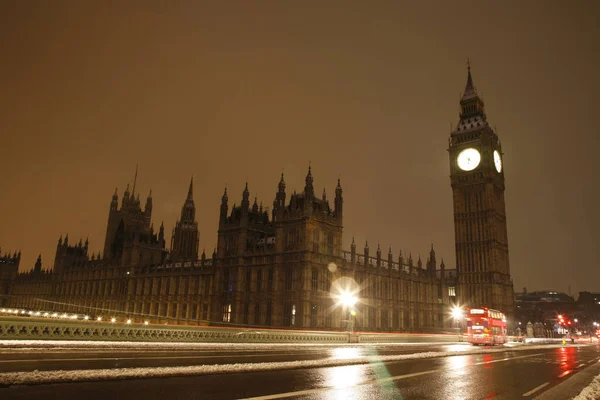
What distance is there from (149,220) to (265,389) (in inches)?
5111

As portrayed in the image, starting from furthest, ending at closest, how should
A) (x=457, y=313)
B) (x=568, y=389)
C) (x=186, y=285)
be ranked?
(x=457, y=313) < (x=186, y=285) < (x=568, y=389)

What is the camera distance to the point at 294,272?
5575cm

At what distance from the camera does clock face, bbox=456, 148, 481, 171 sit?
3615 inches

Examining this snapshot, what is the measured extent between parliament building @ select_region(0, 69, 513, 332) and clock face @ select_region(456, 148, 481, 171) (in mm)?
585

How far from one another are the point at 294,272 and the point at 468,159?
54305mm

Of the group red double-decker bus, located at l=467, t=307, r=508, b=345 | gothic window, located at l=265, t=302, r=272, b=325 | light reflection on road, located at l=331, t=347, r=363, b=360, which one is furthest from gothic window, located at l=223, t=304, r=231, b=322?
light reflection on road, located at l=331, t=347, r=363, b=360

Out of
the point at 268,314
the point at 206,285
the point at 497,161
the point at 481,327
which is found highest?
the point at 497,161

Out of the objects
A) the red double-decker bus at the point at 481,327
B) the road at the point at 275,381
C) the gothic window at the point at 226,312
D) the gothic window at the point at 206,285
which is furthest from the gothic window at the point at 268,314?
the road at the point at 275,381

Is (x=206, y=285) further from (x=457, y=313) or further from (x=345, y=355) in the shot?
(x=345, y=355)

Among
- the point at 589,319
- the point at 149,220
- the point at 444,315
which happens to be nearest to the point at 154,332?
the point at 444,315

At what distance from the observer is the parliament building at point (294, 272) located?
5659 cm

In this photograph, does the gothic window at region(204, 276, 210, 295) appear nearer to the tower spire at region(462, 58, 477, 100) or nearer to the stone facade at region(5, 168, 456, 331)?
the stone facade at region(5, 168, 456, 331)

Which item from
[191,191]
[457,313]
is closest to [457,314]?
[457,313]

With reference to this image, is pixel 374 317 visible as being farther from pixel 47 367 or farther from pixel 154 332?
pixel 47 367
